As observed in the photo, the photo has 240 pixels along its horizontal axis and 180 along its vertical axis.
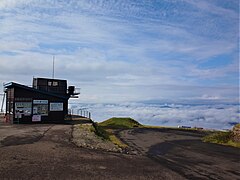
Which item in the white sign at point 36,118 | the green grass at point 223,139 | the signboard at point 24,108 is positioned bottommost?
the green grass at point 223,139

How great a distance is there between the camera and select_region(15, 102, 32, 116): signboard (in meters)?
29.9

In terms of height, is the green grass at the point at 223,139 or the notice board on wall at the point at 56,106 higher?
the notice board on wall at the point at 56,106

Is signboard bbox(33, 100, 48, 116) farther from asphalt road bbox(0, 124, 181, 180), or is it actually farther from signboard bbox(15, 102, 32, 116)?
asphalt road bbox(0, 124, 181, 180)

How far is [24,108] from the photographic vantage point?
3038cm

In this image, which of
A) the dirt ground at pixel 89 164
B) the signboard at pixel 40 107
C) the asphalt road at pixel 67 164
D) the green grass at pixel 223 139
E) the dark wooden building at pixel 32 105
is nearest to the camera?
the asphalt road at pixel 67 164

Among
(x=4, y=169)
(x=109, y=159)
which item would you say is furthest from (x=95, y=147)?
(x=4, y=169)

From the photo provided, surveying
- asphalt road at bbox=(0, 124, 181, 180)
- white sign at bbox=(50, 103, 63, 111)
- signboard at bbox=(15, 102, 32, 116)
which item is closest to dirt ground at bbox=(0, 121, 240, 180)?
asphalt road at bbox=(0, 124, 181, 180)

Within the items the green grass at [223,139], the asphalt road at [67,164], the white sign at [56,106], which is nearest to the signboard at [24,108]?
the white sign at [56,106]

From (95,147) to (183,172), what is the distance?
21.8 feet

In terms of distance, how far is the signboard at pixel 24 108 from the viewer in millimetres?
29938

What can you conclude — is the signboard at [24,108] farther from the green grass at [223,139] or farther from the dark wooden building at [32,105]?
the green grass at [223,139]

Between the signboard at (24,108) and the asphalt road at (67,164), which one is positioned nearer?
the asphalt road at (67,164)

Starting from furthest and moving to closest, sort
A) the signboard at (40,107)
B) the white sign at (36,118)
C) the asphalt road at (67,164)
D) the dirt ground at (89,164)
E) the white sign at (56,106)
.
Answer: the white sign at (56,106)
the signboard at (40,107)
the white sign at (36,118)
the dirt ground at (89,164)
the asphalt road at (67,164)

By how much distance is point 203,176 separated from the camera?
11.8 metres
